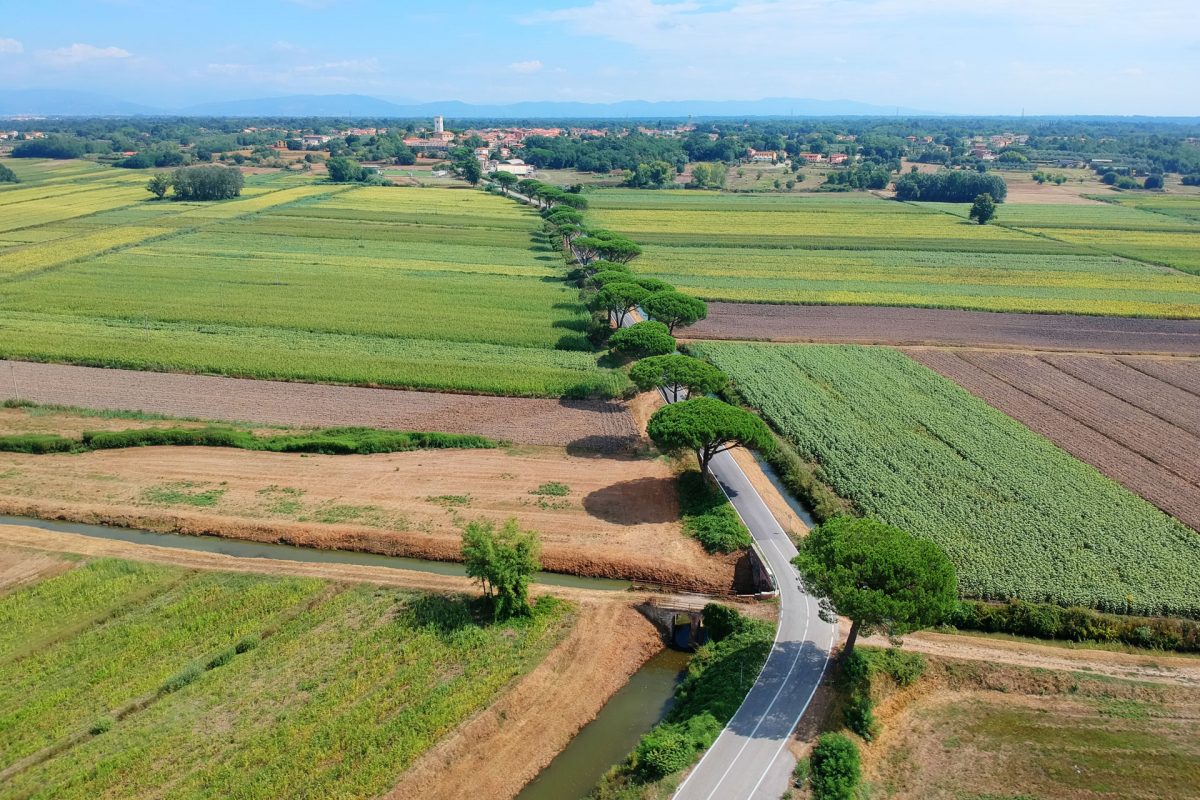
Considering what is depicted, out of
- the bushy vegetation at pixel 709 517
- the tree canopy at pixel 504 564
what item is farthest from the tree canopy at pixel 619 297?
the tree canopy at pixel 504 564

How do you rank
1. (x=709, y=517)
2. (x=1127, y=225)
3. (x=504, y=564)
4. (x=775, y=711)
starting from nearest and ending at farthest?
(x=775, y=711), (x=504, y=564), (x=709, y=517), (x=1127, y=225)

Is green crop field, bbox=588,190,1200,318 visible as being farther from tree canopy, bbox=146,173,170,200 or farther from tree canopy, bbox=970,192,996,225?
tree canopy, bbox=146,173,170,200

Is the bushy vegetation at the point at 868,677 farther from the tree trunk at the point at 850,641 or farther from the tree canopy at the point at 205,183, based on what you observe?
the tree canopy at the point at 205,183

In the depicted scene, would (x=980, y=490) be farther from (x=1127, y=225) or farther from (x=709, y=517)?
(x=1127, y=225)

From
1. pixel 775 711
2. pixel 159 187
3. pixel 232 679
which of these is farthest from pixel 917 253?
pixel 159 187

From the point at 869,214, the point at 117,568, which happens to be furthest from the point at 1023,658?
the point at 869,214

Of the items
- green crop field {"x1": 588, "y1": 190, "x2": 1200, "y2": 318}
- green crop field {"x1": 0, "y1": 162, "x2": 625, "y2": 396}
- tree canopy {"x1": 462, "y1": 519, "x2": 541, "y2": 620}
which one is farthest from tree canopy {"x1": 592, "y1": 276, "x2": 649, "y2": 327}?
tree canopy {"x1": 462, "y1": 519, "x2": 541, "y2": 620}
